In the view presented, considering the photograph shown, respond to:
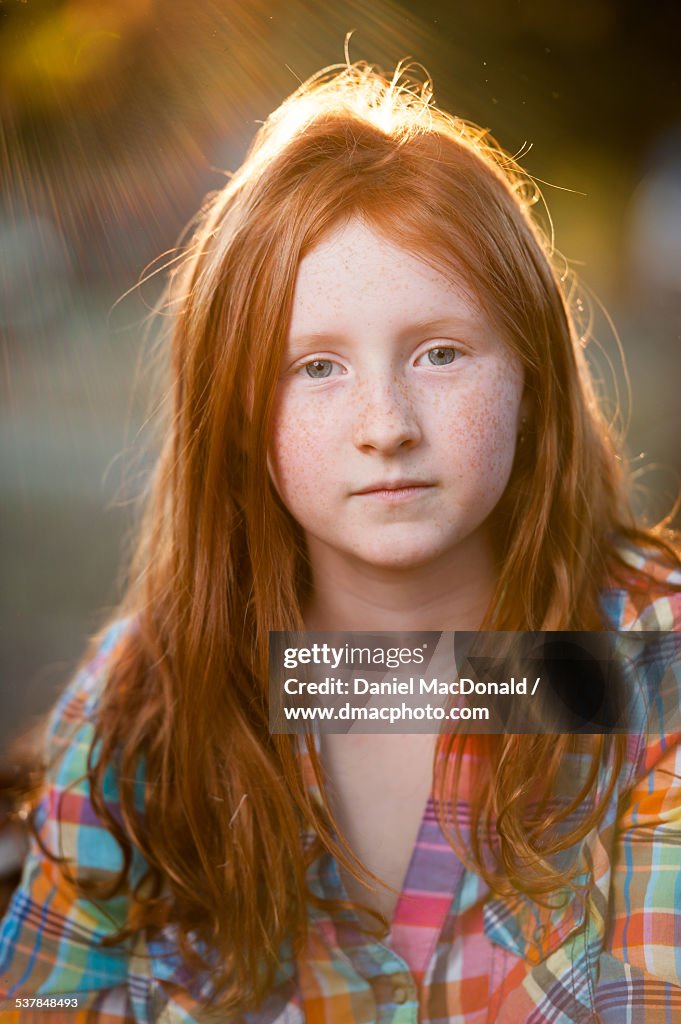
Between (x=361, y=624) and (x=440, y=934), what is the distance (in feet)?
1.16

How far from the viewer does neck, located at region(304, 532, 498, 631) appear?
→ 1.06 m

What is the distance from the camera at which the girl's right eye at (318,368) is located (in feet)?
3.19

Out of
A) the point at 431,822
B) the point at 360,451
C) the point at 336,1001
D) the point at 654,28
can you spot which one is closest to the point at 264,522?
the point at 360,451

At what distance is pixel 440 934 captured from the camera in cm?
105

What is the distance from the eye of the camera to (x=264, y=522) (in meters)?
1.08

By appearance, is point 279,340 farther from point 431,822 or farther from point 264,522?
point 431,822

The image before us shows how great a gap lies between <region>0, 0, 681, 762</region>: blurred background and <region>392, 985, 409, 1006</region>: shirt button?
1.90 feet

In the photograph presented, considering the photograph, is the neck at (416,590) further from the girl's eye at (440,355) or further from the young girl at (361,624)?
the girl's eye at (440,355)

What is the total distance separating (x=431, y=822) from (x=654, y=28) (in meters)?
0.92

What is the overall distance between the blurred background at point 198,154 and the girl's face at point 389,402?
0.64 feet

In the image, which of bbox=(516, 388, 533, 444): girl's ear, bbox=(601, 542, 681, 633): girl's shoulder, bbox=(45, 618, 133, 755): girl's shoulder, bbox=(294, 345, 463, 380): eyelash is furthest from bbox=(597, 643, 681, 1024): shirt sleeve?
bbox=(45, 618, 133, 755): girl's shoulder

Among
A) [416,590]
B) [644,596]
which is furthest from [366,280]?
[644,596]

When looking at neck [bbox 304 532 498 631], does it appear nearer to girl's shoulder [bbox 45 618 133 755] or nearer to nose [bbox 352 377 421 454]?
nose [bbox 352 377 421 454]

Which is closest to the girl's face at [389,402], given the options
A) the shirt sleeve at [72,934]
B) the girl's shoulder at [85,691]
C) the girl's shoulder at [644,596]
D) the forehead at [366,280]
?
the forehead at [366,280]
